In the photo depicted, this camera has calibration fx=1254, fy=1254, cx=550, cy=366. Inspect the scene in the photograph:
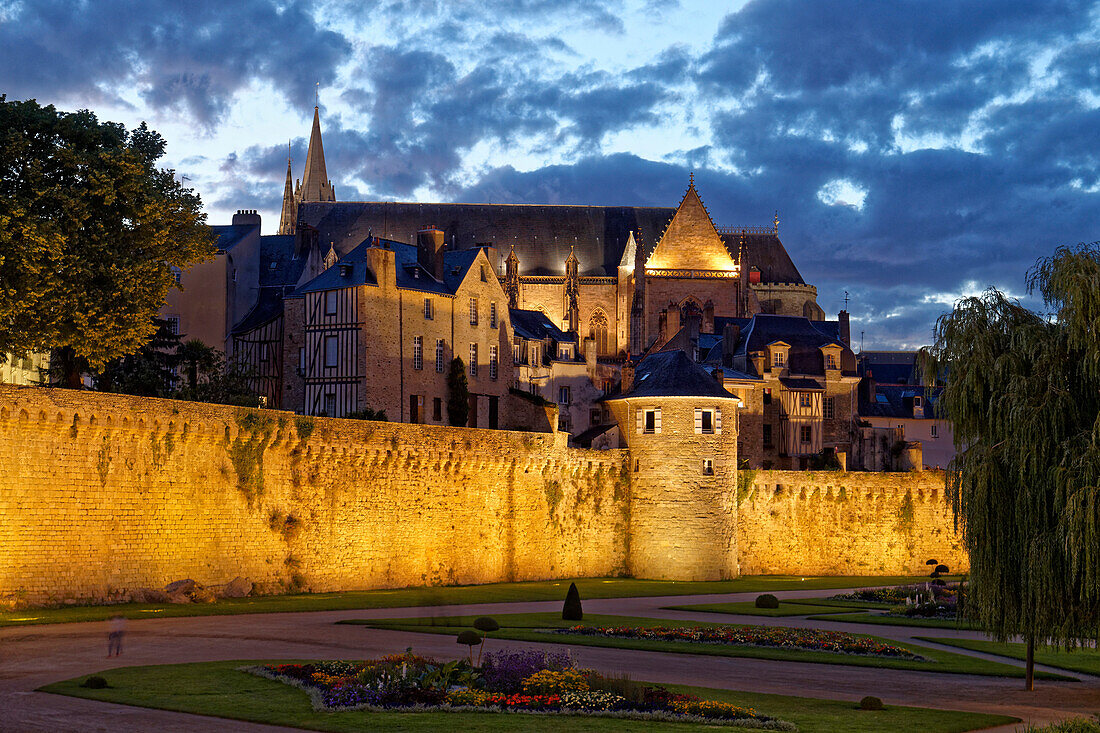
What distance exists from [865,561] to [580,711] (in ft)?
122

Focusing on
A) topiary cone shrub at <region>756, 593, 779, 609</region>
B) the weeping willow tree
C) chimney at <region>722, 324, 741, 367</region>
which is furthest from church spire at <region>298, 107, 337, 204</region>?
the weeping willow tree

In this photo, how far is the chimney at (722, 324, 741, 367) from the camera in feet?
198

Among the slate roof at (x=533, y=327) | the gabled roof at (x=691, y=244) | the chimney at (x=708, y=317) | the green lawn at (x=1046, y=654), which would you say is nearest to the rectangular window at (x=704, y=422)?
the slate roof at (x=533, y=327)

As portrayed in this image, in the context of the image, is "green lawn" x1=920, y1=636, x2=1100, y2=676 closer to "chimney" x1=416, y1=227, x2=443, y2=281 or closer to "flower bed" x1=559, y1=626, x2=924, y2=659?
"flower bed" x1=559, y1=626, x2=924, y2=659

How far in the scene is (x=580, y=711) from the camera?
15102 millimetres

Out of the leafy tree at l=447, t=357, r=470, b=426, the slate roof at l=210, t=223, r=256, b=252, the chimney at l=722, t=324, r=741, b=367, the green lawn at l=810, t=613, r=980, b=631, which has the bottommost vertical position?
the green lawn at l=810, t=613, r=980, b=631

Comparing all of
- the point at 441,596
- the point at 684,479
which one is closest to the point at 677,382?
the point at 684,479

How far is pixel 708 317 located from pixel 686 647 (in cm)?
4841

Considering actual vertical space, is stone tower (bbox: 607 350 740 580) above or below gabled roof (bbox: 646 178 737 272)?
below

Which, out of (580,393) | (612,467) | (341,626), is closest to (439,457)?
(612,467)

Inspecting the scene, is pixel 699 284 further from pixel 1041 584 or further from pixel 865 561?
pixel 1041 584

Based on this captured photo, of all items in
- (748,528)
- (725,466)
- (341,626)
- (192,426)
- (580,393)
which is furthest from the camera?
(580,393)

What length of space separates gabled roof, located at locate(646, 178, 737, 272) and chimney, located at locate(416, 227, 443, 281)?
2770cm

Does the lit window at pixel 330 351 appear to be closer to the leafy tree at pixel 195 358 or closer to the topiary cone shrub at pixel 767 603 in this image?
the leafy tree at pixel 195 358
